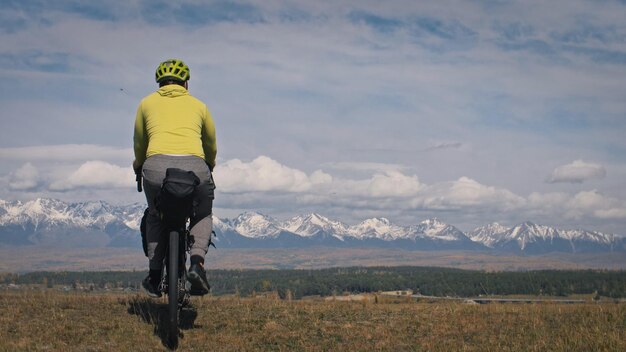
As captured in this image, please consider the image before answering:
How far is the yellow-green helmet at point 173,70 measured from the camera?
35.5ft

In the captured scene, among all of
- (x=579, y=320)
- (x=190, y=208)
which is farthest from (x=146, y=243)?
(x=579, y=320)

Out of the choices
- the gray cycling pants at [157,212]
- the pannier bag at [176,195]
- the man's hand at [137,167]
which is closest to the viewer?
the pannier bag at [176,195]

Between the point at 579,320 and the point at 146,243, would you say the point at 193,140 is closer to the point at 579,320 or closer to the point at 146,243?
the point at 146,243

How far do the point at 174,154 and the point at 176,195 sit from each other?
0.90m

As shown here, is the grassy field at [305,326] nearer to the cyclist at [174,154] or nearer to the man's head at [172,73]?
the cyclist at [174,154]

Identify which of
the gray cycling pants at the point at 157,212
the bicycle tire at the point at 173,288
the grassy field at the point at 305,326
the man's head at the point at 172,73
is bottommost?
the grassy field at the point at 305,326

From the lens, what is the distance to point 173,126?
10078 millimetres

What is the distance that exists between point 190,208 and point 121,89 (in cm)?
214

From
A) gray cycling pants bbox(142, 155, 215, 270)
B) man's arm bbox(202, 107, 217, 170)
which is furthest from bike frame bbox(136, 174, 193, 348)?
man's arm bbox(202, 107, 217, 170)

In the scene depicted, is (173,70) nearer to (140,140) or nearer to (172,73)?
(172,73)

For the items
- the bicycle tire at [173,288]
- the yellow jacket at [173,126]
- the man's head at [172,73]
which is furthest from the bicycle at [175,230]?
the man's head at [172,73]

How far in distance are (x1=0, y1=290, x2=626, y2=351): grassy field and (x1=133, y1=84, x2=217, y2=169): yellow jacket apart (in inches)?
Result: 117

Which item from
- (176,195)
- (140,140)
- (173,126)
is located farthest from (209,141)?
(176,195)

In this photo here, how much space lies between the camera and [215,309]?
44.4 ft
